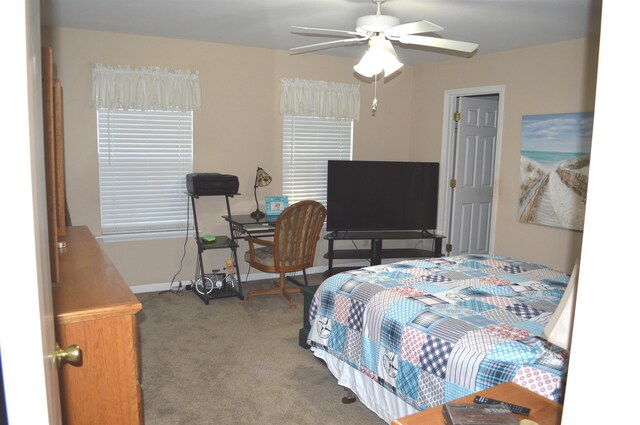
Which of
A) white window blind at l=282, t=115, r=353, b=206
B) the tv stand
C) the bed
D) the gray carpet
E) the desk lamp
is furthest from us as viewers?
white window blind at l=282, t=115, r=353, b=206

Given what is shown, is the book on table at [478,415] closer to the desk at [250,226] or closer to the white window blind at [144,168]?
the desk at [250,226]

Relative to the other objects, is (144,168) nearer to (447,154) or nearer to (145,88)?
(145,88)

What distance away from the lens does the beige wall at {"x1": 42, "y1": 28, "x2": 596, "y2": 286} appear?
442 cm

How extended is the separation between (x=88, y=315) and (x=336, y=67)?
453 centimetres

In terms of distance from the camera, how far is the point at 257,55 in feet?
16.7

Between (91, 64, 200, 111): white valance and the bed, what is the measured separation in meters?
2.63

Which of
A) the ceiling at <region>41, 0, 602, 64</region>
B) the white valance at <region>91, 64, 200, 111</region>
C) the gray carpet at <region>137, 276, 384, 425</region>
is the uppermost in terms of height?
the ceiling at <region>41, 0, 602, 64</region>

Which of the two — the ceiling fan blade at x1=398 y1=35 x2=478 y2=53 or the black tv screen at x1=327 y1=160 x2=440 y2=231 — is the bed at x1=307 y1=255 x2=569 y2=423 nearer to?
the ceiling fan blade at x1=398 y1=35 x2=478 y2=53

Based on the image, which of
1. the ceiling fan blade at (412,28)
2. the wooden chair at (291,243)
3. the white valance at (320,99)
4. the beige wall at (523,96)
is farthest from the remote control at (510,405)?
the white valance at (320,99)

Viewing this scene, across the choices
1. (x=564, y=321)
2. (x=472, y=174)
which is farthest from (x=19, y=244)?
(x=472, y=174)

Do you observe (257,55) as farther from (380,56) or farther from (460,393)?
(460,393)

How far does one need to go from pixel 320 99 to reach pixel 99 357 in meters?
4.32

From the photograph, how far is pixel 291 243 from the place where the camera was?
14.6 feet

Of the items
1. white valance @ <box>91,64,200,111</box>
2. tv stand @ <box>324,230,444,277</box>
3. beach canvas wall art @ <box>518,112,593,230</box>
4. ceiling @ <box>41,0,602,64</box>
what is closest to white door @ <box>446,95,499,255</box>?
tv stand @ <box>324,230,444,277</box>
